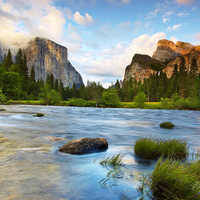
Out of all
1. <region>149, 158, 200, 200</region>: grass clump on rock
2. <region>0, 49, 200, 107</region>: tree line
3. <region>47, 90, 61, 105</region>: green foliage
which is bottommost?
<region>149, 158, 200, 200</region>: grass clump on rock

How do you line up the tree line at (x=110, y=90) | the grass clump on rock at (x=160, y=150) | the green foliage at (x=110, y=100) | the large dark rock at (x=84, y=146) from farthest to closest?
the green foliage at (x=110, y=100), the tree line at (x=110, y=90), the large dark rock at (x=84, y=146), the grass clump on rock at (x=160, y=150)

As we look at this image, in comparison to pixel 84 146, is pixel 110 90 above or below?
above

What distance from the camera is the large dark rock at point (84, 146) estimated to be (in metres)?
6.46

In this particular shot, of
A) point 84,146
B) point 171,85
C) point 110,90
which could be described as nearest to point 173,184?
point 84,146

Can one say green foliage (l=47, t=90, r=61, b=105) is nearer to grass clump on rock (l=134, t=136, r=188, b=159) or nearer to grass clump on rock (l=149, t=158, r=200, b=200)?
grass clump on rock (l=134, t=136, r=188, b=159)

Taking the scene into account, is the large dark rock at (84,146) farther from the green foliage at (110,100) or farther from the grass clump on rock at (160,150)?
the green foliage at (110,100)

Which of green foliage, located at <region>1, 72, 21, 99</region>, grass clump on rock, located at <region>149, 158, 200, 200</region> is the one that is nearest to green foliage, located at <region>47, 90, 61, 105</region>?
green foliage, located at <region>1, 72, 21, 99</region>

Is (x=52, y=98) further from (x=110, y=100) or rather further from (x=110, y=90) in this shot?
(x=110, y=90)

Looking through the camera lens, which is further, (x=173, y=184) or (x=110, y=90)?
(x=110, y=90)

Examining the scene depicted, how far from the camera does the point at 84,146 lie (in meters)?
6.69

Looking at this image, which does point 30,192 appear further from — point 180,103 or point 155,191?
point 180,103

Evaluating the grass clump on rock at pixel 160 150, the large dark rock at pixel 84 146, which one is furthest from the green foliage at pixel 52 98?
the grass clump on rock at pixel 160 150

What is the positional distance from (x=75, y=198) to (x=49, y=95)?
70.6m

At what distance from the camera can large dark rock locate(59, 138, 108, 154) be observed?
6461 mm
